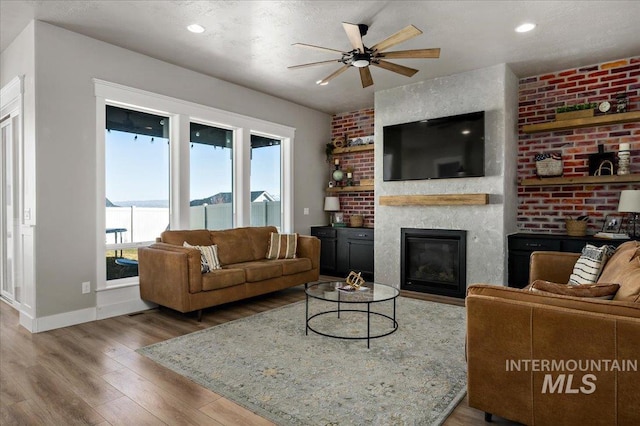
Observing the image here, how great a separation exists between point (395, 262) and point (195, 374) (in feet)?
11.2

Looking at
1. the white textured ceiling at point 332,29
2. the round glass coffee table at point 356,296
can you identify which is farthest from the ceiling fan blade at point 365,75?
the round glass coffee table at point 356,296

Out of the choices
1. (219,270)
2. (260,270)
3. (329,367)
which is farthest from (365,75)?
(329,367)

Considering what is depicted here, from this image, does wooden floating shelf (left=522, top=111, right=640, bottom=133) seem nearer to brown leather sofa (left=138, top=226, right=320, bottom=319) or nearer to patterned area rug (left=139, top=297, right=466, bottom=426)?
patterned area rug (left=139, top=297, right=466, bottom=426)

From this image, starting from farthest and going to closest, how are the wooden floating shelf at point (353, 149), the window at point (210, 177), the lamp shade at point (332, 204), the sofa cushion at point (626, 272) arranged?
the lamp shade at point (332, 204)
the wooden floating shelf at point (353, 149)
the window at point (210, 177)
the sofa cushion at point (626, 272)

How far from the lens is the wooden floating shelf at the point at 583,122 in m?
4.06

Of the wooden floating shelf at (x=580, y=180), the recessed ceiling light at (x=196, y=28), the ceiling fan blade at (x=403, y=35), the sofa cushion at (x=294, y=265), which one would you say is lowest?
the sofa cushion at (x=294, y=265)

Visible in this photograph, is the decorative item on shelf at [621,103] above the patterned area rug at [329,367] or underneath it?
above

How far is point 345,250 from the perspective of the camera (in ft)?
19.9

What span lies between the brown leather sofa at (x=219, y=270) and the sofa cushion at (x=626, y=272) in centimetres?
322

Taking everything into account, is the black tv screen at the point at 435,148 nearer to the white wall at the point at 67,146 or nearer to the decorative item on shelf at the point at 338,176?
the decorative item on shelf at the point at 338,176

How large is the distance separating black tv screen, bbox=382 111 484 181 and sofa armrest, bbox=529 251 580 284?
59.3 inches

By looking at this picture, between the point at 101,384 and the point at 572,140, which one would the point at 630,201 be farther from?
the point at 101,384

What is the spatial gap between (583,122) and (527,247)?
1.56 metres

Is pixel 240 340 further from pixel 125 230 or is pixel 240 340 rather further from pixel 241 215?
pixel 241 215
